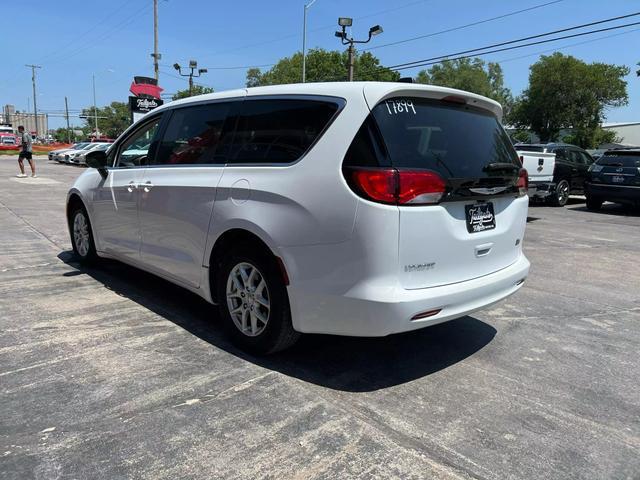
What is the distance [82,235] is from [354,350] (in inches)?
148

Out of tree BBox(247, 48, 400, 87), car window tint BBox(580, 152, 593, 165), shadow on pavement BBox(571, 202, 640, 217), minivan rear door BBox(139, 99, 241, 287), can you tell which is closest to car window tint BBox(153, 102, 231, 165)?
minivan rear door BBox(139, 99, 241, 287)

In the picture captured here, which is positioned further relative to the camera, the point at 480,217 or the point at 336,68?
the point at 336,68

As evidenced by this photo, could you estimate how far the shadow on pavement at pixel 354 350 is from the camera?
350cm

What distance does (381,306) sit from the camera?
117 inches

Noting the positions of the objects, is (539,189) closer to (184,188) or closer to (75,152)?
(184,188)

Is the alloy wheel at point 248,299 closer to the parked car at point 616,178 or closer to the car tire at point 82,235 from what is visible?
the car tire at point 82,235

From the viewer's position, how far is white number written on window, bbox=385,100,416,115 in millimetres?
3178

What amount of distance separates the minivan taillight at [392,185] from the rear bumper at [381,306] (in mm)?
508

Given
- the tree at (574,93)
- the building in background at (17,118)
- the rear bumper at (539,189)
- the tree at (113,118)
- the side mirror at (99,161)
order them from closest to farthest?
the side mirror at (99,161) < the rear bumper at (539,189) < the tree at (574,93) < the tree at (113,118) < the building in background at (17,118)

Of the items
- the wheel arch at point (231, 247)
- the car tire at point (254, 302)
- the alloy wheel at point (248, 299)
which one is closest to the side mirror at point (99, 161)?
the wheel arch at point (231, 247)

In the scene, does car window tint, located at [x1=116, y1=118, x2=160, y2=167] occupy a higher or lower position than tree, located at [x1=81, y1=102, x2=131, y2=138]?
lower

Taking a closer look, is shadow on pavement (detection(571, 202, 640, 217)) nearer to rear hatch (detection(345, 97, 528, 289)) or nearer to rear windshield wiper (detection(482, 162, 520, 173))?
rear windshield wiper (detection(482, 162, 520, 173))

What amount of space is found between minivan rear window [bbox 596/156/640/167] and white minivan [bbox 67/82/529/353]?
1104cm

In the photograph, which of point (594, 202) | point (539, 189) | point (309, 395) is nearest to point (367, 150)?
point (309, 395)
